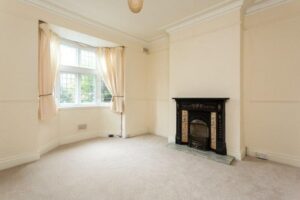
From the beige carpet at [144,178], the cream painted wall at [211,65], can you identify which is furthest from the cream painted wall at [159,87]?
the beige carpet at [144,178]

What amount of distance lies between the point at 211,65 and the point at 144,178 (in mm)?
2519

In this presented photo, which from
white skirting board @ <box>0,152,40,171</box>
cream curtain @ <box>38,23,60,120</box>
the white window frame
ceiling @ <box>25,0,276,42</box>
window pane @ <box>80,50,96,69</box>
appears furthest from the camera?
window pane @ <box>80,50,96,69</box>

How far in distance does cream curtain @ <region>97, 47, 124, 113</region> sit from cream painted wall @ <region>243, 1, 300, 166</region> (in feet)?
9.82

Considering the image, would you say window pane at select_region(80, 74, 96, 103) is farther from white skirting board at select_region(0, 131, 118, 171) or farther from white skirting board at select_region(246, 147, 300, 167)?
white skirting board at select_region(246, 147, 300, 167)

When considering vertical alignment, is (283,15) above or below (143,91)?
above

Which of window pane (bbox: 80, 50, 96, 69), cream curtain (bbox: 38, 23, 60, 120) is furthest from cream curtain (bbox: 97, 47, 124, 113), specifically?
cream curtain (bbox: 38, 23, 60, 120)

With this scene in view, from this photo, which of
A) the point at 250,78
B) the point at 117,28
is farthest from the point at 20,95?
the point at 250,78

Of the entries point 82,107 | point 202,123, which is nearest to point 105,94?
point 82,107

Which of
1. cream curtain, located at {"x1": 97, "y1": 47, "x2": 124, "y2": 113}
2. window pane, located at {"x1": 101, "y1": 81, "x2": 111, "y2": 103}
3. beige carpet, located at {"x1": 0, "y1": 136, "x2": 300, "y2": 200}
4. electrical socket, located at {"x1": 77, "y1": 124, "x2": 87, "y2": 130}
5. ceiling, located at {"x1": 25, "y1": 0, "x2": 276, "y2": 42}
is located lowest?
beige carpet, located at {"x1": 0, "y1": 136, "x2": 300, "y2": 200}

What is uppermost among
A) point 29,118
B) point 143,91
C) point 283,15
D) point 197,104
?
point 283,15

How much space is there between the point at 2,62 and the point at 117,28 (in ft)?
8.07

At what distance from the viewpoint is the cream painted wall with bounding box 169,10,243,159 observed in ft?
9.86

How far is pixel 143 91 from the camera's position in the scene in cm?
502

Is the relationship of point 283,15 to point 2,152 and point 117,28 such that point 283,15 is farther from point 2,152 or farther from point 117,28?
point 2,152
